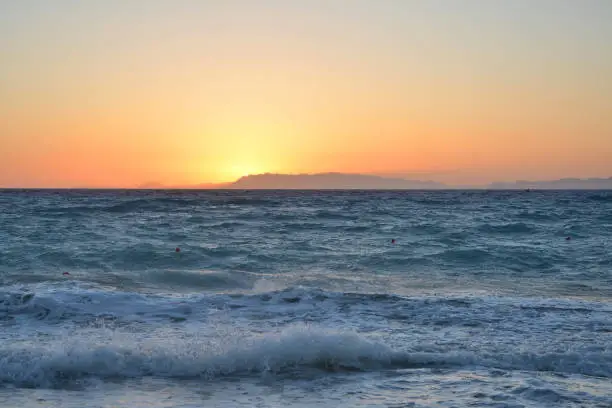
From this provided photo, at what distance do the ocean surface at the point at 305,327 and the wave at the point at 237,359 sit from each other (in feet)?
0.08

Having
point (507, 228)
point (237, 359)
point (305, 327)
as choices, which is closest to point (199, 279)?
point (305, 327)

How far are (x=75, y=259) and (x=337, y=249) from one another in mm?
10240

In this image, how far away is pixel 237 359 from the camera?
26.7 feet

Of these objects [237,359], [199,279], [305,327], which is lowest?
[199,279]

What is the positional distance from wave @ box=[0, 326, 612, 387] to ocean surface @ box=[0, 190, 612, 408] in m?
0.03

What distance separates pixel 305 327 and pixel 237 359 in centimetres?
160

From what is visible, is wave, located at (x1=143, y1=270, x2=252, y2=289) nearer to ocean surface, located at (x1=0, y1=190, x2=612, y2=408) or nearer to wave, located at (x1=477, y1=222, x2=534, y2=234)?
ocean surface, located at (x1=0, y1=190, x2=612, y2=408)

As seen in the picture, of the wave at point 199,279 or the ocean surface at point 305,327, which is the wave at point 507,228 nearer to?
the ocean surface at point 305,327

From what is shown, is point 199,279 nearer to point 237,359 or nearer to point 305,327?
point 305,327

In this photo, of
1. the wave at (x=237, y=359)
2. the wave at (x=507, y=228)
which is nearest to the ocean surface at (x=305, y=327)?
the wave at (x=237, y=359)

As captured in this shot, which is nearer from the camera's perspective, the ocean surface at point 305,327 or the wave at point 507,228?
the ocean surface at point 305,327

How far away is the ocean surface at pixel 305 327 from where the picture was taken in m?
6.98

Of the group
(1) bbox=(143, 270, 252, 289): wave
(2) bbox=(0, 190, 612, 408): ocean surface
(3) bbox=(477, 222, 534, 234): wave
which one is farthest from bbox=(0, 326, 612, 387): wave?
(3) bbox=(477, 222, 534, 234): wave

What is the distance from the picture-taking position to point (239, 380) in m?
7.53
